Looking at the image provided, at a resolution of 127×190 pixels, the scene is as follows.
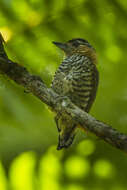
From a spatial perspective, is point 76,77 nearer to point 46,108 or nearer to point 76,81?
point 76,81

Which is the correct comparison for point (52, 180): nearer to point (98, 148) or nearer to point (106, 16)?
point (98, 148)

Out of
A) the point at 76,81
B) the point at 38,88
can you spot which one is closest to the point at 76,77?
the point at 76,81

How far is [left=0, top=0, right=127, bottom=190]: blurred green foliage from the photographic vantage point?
31.4 inches

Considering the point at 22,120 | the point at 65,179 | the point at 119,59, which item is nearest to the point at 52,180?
the point at 65,179

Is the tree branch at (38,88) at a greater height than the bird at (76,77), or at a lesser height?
lesser

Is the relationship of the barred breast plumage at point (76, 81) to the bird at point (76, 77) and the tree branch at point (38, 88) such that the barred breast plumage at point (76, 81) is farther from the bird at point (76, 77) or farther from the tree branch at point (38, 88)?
the tree branch at point (38, 88)

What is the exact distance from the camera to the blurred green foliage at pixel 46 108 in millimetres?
799

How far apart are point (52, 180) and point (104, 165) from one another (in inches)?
4.7

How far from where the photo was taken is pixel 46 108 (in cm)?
100

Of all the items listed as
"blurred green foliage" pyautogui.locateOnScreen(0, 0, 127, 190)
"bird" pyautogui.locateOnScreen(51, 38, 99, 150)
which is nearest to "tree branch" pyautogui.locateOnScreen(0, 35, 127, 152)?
"blurred green foliage" pyautogui.locateOnScreen(0, 0, 127, 190)

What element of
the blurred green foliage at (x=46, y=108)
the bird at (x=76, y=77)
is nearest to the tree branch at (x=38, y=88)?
the blurred green foliage at (x=46, y=108)

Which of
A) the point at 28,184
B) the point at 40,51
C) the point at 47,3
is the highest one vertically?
the point at 47,3

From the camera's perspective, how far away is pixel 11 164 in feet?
2.60

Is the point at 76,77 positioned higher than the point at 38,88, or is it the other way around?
the point at 76,77
